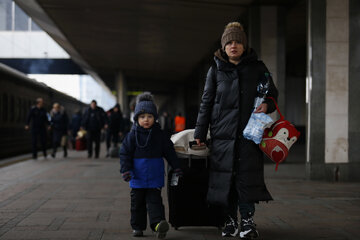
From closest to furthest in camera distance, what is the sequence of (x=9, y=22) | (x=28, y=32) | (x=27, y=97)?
1. (x=27, y=97)
2. (x=9, y=22)
3. (x=28, y=32)

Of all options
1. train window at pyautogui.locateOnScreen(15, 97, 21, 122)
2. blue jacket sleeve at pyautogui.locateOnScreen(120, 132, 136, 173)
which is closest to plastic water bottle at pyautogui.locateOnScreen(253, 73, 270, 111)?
Answer: blue jacket sleeve at pyautogui.locateOnScreen(120, 132, 136, 173)

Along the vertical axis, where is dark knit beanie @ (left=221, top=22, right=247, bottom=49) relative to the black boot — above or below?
above

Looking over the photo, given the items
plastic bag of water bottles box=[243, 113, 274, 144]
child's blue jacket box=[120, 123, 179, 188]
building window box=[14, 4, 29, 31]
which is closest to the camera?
plastic bag of water bottles box=[243, 113, 274, 144]

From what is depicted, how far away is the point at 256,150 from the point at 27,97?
1403 centimetres

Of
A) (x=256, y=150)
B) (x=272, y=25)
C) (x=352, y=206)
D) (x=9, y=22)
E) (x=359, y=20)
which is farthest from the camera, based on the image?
(x=9, y=22)

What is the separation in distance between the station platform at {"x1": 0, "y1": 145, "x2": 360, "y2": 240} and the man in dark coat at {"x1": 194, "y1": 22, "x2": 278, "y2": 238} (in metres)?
0.42

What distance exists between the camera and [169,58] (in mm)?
27641

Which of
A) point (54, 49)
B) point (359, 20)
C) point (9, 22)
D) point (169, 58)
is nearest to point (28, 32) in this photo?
point (54, 49)

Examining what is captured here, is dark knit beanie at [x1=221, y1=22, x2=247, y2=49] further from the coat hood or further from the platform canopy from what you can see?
the platform canopy

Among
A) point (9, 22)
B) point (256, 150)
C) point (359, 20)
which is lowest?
point (256, 150)

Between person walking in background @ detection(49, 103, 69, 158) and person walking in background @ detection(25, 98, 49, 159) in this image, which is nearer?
person walking in background @ detection(25, 98, 49, 159)

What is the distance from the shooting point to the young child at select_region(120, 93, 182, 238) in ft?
14.1

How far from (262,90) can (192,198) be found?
3.75 feet

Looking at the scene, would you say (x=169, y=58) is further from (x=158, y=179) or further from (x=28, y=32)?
(x=158, y=179)
